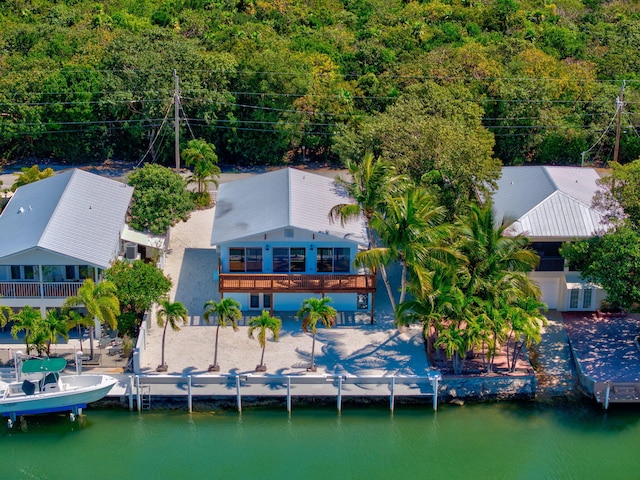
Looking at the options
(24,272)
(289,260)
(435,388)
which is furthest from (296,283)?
(24,272)

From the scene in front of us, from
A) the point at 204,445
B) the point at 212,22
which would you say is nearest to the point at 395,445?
the point at 204,445

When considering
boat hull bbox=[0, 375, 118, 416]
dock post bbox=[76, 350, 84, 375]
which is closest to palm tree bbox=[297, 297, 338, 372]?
boat hull bbox=[0, 375, 118, 416]

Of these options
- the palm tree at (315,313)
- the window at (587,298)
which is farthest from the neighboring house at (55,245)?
the window at (587,298)

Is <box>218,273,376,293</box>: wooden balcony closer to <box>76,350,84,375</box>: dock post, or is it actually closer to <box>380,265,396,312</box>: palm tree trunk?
<box>380,265,396,312</box>: palm tree trunk

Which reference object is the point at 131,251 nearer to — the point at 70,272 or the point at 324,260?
the point at 70,272

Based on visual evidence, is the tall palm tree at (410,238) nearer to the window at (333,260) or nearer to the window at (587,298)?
the window at (333,260)

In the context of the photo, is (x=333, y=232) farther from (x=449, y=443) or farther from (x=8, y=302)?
(x=8, y=302)
